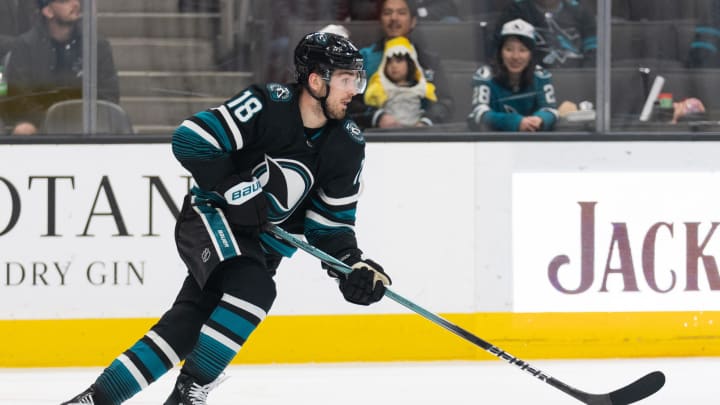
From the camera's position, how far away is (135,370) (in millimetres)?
3127

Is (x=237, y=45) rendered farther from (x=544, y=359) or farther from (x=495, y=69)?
(x=544, y=359)

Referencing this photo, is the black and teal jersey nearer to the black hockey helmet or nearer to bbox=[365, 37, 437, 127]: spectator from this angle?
the black hockey helmet

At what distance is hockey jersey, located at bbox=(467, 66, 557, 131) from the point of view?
4.76 m

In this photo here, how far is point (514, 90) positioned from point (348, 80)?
5.49ft

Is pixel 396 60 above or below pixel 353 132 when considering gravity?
above

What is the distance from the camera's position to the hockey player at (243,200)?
3139 millimetres

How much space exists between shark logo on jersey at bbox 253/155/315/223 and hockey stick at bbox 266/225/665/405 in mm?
62

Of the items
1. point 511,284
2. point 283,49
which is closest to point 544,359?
point 511,284

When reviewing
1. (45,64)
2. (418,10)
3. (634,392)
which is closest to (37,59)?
(45,64)

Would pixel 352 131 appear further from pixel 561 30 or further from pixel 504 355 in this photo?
pixel 561 30

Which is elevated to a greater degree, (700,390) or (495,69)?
(495,69)

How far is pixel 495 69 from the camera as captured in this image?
4.78 m

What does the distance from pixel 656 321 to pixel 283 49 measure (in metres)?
1.56

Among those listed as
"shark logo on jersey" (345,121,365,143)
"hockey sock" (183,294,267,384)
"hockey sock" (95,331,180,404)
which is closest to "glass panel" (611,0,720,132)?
"shark logo on jersey" (345,121,365,143)
